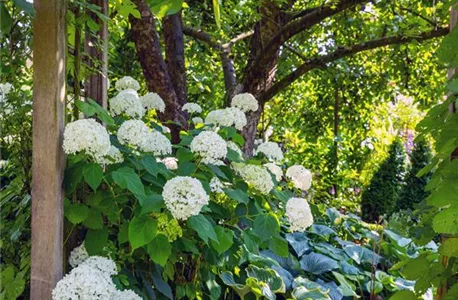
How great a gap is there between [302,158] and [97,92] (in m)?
4.62

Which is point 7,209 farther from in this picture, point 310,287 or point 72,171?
point 310,287

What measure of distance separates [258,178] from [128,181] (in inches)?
19.6

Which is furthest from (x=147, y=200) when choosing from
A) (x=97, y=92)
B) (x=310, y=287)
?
(x=310, y=287)

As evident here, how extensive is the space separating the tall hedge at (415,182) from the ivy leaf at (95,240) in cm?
600

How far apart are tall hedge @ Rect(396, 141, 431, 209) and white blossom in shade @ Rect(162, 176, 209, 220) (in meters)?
5.98

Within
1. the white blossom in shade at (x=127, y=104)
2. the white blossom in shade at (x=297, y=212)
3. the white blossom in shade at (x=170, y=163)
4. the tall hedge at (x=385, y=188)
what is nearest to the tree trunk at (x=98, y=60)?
the white blossom in shade at (x=127, y=104)

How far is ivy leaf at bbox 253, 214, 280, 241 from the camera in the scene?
4.95 ft

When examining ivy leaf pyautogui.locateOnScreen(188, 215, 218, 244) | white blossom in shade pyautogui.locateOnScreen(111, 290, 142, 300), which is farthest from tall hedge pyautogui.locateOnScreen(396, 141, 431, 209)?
white blossom in shade pyautogui.locateOnScreen(111, 290, 142, 300)

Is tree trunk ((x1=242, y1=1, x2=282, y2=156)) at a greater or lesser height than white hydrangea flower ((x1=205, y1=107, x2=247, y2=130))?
greater

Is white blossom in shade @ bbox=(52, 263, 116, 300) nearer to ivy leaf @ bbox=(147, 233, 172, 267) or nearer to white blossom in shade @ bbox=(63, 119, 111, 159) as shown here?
ivy leaf @ bbox=(147, 233, 172, 267)

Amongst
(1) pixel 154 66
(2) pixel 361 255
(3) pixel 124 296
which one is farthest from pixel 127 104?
(2) pixel 361 255

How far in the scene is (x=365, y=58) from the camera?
4926 millimetres

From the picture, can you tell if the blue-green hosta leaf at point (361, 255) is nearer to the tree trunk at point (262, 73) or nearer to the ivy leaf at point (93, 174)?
the tree trunk at point (262, 73)

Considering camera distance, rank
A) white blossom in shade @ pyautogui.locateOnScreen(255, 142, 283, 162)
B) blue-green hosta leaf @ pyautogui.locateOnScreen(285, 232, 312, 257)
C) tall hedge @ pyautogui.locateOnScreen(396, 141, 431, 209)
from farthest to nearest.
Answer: tall hedge @ pyautogui.locateOnScreen(396, 141, 431, 209), blue-green hosta leaf @ pyautogui.locateOnScreen(285, 232, 312, 257), white blossom in shade @ pyautogui.locateOnScreen(255, 142, 283, 162)
